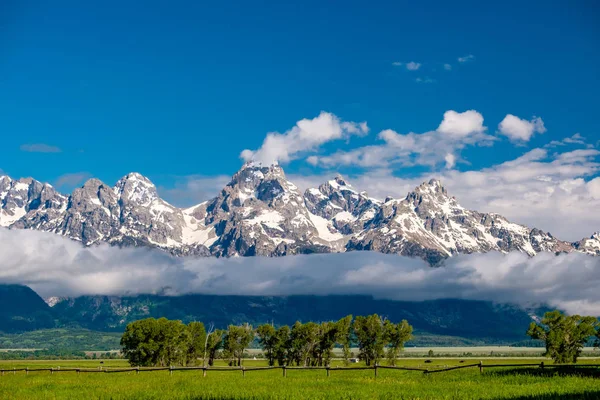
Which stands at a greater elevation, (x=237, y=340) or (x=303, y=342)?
(x=303, y=342)

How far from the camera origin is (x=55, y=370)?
7919cm

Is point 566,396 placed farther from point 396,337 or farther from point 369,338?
point 396,337

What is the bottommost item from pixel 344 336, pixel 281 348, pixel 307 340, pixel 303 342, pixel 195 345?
pixel 281 348

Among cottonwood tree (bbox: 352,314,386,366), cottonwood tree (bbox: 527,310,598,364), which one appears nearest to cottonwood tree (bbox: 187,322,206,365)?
cottonwood tree (bbox: 352,314,386,366)

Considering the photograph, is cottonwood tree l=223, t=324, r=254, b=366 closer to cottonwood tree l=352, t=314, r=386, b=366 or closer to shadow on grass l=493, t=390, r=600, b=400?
cottonwood tree l=352, t=314, r=386, b=366

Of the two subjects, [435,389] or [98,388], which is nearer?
[435,389]

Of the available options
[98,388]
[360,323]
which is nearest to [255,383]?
[98,388]

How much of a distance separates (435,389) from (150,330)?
13726 cm

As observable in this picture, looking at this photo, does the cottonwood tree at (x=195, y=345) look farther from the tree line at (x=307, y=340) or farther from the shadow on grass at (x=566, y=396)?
the shadow on grass at (x=566, y=396)

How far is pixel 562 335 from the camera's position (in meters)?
155

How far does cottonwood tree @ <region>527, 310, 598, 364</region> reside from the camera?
Result: 154 m

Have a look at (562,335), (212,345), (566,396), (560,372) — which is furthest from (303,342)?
(566,396)

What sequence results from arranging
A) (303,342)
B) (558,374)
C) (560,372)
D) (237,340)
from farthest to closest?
(237,340) < (303,342) < (560,372) < (558,374)

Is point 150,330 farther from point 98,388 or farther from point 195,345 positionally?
point 98,388
